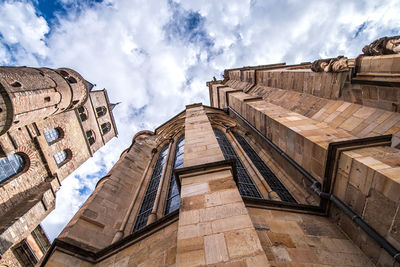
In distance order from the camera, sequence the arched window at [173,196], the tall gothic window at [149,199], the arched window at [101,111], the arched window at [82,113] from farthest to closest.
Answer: the arched window at [101,111] < the arched window at [82,113] < the tall gothic window at [149,199] < the arched window at [173,196]

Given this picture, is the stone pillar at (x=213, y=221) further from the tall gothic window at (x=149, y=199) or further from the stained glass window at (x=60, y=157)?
the stained glass window at (x=60, y=157)

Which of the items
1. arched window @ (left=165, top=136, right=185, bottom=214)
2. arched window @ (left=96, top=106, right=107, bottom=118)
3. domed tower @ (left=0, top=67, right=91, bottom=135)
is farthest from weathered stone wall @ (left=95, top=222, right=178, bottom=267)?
arched window @ (left=96, top=106, right=107, bottom=118)

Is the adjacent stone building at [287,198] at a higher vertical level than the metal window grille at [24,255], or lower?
higher

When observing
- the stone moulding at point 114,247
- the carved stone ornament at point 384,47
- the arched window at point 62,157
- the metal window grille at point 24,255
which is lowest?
the metal window grille at point 24,255

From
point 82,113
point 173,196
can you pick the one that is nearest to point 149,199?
point 173,196

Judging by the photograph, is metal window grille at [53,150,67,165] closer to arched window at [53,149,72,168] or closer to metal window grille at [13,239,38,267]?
arched window at [53,149,72,168]

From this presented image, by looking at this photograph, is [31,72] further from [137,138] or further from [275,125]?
[275,125]

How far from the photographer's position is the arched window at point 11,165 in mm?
13462

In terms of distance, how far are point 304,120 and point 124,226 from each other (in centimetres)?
695

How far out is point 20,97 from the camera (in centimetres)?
1343

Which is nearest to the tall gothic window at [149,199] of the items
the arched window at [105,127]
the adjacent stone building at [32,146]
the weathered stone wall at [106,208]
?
→ the weathered stone wall at [106,208]

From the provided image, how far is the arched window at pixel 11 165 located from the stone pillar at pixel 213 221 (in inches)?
605

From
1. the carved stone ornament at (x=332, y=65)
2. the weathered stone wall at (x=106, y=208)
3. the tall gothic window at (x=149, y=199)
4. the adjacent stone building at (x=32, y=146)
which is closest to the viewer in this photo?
the weathered stone wall at (x=106, y=208)

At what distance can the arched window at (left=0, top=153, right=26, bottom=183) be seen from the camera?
13462 millimetres
